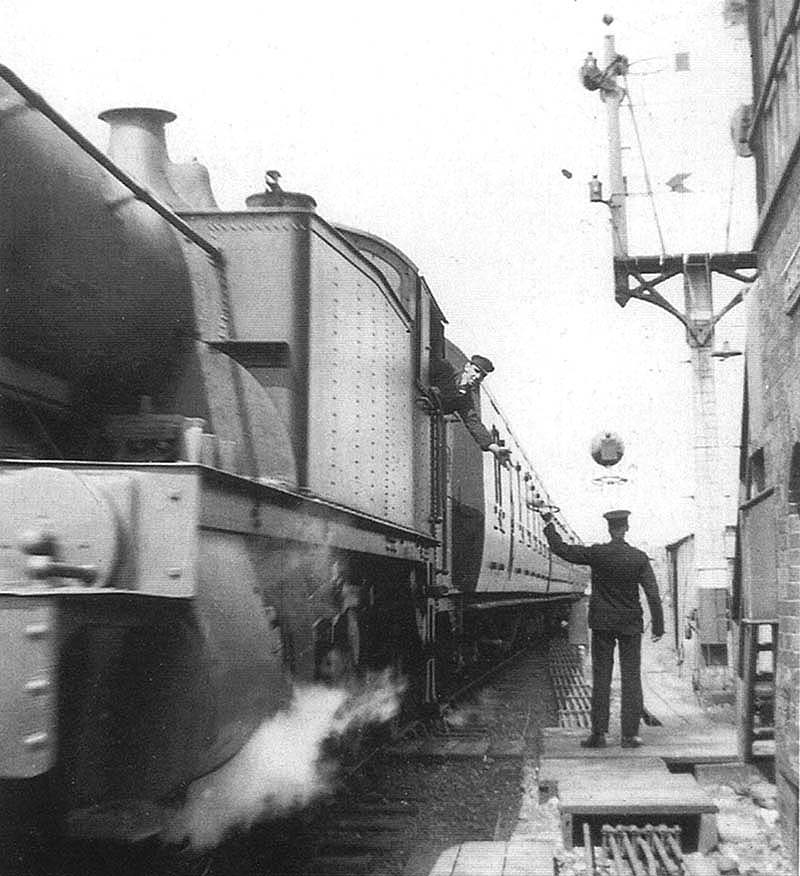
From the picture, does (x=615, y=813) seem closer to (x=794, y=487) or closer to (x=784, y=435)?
(x=794, y=487)

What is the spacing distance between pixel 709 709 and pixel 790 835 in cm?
491

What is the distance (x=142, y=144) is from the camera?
176 inches

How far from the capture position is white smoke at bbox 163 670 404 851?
13.7ft

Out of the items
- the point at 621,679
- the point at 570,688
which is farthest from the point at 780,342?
the point at 570,688

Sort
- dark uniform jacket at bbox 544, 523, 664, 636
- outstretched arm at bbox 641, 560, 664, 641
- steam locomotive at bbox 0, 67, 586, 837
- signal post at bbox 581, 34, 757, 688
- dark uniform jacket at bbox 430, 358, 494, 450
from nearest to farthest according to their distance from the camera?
steam locomotive at bbox 0, 67, 586, 837
dark uniform jacket at bbox 544, 523, 664, 636
outstretched arm at bbox 641, 560, 664, 641
dark uniform jacket at bbox 430, 358, 494, 450
signal post at bbox 581, 34, 757, 688

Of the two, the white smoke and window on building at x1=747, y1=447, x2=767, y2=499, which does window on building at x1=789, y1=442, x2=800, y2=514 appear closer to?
window on building at x1=747, y1=447, x2=767, y2=499

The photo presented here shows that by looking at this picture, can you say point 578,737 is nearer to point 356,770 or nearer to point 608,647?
point 608,647

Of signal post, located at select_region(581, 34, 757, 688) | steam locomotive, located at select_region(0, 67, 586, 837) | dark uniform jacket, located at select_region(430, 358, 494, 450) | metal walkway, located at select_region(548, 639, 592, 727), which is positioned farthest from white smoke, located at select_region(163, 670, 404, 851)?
signal post, located at select_region(581, 34, 757, 688)

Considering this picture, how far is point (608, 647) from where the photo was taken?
6863 mm

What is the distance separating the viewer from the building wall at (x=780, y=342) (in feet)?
14.6

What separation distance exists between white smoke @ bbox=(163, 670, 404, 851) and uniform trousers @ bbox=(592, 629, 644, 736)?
5.88ft

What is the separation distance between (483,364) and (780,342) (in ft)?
10.8

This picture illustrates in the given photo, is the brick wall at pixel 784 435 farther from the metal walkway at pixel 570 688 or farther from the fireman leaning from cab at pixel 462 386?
the metal walkway at pixel 570 688

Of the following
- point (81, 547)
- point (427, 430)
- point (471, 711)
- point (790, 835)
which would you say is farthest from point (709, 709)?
point (81, 547)
